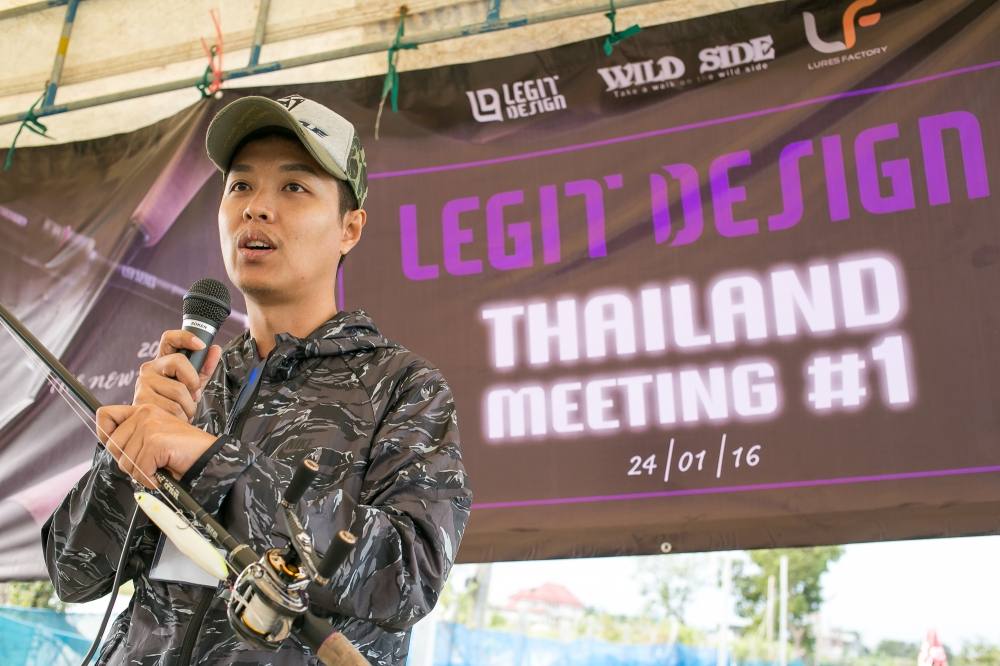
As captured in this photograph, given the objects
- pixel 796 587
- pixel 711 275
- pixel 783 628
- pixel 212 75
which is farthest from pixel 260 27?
pixel 796 587

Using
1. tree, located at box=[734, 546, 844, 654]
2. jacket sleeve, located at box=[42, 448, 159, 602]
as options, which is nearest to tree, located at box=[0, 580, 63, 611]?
jacket sleeve, located at box=[42, 448, 159, 602]

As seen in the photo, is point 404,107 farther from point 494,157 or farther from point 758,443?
point 758,443

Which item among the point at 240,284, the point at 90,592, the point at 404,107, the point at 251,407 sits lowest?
the point at 90,592

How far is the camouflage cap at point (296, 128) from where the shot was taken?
3.89 feet

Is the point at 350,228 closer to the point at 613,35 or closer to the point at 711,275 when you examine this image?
the point at 711,275

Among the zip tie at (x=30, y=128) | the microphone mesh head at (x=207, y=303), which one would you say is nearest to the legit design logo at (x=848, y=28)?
the microphone mesh head at (x=207, y=303)

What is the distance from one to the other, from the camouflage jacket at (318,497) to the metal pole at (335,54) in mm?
1602

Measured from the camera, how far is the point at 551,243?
8.19 ft

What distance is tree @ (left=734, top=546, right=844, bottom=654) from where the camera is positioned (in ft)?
33.9

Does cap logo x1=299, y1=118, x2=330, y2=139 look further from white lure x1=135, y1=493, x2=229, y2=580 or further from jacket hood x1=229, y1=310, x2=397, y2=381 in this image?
white lure x1=135, y1=493, x2=229, y2=580

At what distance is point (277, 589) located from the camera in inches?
29.4

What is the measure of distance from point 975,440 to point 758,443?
0.44 meters

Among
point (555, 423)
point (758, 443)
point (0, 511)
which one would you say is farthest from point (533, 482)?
point (0, 511)

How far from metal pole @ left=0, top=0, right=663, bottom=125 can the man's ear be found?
144 centimetres
